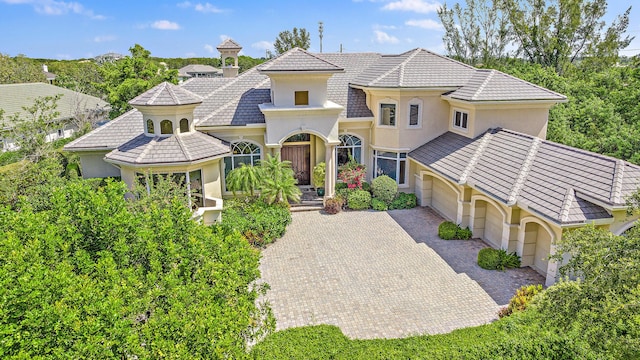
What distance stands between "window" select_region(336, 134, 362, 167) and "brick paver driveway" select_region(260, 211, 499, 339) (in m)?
5.73

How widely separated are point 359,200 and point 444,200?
471 cm

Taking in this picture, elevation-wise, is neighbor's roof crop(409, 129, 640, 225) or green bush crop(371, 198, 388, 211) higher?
neighbor's roof crop(409, 129, 640, 225)

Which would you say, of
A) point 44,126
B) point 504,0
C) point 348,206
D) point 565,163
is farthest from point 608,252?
point 504,0

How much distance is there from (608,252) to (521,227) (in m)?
9.43

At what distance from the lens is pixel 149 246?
8.40 metres

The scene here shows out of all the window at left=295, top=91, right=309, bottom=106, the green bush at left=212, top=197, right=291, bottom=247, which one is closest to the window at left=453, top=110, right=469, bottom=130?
the window at left=295, top=91, right=309, bottom=106

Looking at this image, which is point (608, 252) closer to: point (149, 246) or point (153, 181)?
point (149, 246)

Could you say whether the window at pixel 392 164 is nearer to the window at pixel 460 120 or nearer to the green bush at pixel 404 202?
the green bush at pixel 404 202

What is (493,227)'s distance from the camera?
18.5 metres

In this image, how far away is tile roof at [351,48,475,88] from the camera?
22734 mm

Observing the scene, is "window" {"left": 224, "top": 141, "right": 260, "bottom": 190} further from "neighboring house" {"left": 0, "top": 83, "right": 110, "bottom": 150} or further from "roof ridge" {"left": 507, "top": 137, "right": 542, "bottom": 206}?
"neighboring house" {"left": 0, "top": 83, "right": 110, "bottom": 150}

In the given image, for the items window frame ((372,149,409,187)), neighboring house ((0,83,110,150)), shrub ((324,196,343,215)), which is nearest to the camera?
shrub ((324,196,343,215))

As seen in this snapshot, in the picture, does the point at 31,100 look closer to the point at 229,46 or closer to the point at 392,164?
the point at 229,46

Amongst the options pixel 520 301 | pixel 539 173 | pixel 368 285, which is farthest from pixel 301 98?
pixel 520 301
